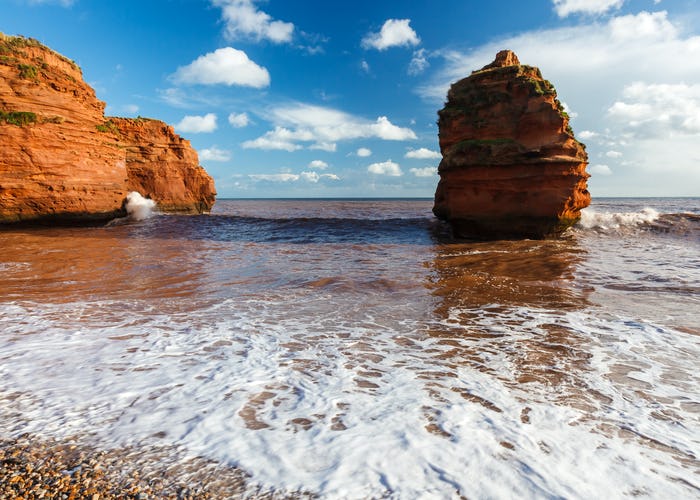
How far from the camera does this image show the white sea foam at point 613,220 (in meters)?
16.1

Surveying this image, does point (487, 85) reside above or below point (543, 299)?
above

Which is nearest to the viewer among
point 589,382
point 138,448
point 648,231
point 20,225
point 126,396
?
point 138,448

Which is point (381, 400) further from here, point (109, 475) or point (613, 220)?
point (613, 220)

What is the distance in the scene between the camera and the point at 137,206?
21.3 meters

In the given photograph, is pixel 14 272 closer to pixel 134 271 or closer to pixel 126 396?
pixel 134 271

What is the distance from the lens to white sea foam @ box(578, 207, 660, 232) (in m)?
16.1

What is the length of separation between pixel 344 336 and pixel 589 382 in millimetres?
2390

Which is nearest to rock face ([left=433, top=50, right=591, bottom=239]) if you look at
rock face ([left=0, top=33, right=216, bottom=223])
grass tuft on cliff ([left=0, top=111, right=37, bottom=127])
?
rock face ([left=0, top=33, right=216, bottom=223])

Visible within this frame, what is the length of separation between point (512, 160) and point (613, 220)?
289 inches

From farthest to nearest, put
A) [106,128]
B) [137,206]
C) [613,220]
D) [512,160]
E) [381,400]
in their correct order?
[137,206] → [613,220] → [106,128] → [512,160] → [381,400]

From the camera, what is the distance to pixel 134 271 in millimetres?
7805

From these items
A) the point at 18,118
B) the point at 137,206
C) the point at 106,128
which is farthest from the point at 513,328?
the point at 137,206

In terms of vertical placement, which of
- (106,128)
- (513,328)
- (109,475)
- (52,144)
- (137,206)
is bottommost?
(513,328)

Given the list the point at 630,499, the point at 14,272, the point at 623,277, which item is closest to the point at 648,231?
the point at 623,277
